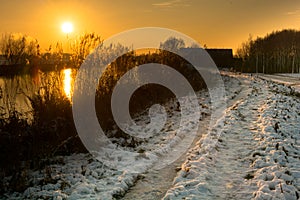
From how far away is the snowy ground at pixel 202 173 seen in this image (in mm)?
5027

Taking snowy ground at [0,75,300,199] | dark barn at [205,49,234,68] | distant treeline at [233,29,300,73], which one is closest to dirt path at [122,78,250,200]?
snowy ground at [0,75,300,199]

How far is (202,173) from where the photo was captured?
5.73 metres

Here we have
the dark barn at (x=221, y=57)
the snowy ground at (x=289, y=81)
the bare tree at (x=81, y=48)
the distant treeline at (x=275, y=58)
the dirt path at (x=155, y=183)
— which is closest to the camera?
the dirt path at (x=155, y=183)

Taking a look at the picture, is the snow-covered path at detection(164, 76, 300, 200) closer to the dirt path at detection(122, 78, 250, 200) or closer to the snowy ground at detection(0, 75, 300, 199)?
the snowy ground at detection(0, 75, 300, 199)

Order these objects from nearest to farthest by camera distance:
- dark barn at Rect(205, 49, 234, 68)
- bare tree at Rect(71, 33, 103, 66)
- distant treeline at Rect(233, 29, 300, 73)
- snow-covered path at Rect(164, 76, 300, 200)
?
snow-covered path at Rect(164, 76, 300, 200) < bare tree at Rect(71, 33, 103, 66) < distant treeline at Rect(233, 29, 300, 73) < dark barn at Rect(205, 49, 234, 68)

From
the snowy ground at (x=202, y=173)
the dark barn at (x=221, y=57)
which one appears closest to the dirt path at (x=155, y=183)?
the snowy ground at (x=202, y=173)

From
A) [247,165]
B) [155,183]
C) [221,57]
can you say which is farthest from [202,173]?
[221,57]

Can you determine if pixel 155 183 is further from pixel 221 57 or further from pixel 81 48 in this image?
pixel 221 57

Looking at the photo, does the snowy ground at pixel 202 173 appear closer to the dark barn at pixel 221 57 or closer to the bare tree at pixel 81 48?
the bare tree at pixel 81 48

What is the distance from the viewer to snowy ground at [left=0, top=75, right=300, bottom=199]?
5.03 m

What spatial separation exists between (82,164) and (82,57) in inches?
185

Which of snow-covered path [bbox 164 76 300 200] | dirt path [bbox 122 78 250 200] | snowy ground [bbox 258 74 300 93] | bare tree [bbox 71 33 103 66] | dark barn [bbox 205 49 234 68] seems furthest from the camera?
dark barn [bbox 205 49 234 68]

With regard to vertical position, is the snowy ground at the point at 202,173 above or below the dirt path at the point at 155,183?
above

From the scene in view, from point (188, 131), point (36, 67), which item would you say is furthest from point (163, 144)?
point (36, 67)
